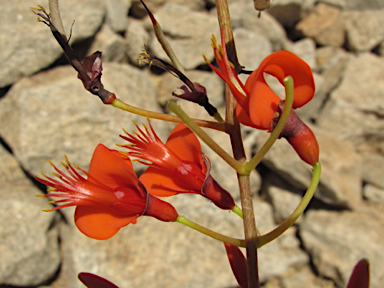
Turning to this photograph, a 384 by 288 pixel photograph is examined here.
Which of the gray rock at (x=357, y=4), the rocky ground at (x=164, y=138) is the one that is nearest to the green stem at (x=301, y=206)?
the rocky ground at (x=164, y=138)

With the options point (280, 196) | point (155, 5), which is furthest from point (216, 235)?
point (155, 5)

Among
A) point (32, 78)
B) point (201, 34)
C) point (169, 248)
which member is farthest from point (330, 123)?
point (32, 78)

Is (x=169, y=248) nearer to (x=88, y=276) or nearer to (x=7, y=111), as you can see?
(x=7, y=111)

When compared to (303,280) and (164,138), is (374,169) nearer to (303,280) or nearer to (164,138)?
(303,280)

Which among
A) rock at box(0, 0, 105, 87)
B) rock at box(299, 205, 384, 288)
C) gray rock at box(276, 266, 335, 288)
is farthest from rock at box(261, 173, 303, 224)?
rock at box(0, 0, 105, 87)

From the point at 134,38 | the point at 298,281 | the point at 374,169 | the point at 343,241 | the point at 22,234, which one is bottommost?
the point at 22,234

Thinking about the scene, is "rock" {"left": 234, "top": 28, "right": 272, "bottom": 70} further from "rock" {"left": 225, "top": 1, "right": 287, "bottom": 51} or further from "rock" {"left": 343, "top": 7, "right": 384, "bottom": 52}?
"rock" {"left": 343, "top": 7, "right": 384, "bottom": 52}

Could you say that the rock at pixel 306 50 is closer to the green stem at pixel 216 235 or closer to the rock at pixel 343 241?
the rock at pixel 343 241
